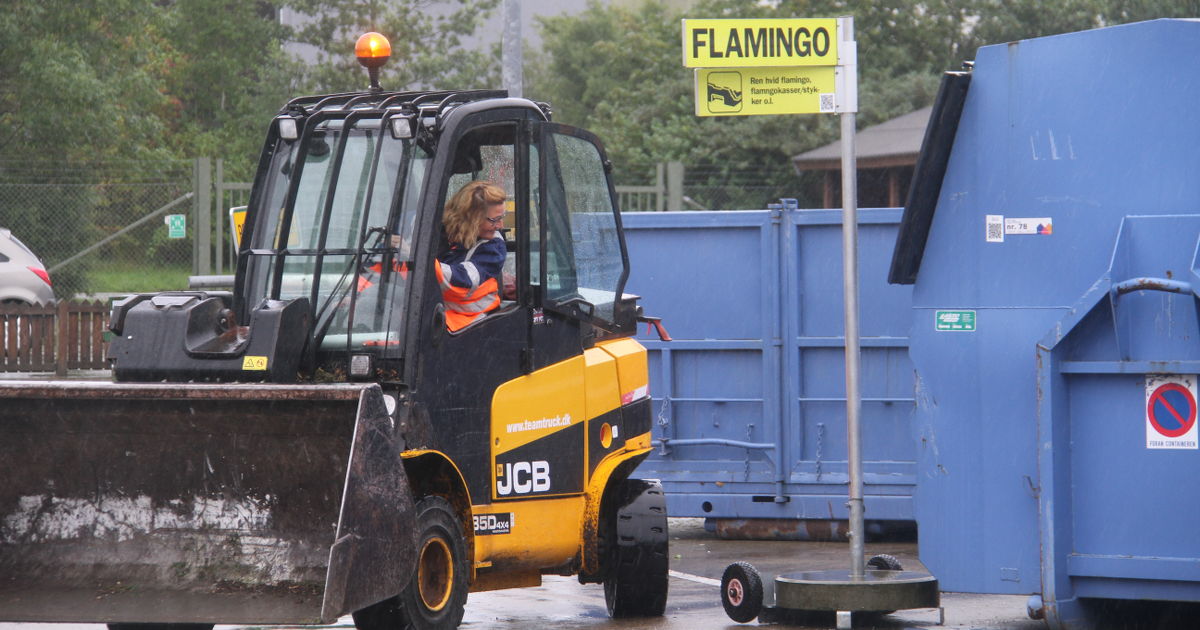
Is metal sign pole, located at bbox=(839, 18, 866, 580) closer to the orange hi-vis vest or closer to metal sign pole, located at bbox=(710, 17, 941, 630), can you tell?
metal sign pole, located at bbox=(710, 17, 941, 630)

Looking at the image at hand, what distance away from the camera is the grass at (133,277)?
898 inches

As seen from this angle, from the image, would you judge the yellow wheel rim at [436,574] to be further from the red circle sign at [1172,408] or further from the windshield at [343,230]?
the red circle sign at [1172,408]

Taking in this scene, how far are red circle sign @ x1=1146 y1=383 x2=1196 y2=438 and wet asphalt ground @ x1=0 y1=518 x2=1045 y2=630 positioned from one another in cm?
141

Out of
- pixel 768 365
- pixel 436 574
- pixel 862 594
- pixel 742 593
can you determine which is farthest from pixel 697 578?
pixel 436 574

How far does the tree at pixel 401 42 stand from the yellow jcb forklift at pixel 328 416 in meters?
29.4

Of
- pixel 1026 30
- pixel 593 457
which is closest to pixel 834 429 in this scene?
pixel 593 457

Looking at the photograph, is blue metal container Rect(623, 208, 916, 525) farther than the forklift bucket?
Yes

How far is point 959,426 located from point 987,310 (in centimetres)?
50

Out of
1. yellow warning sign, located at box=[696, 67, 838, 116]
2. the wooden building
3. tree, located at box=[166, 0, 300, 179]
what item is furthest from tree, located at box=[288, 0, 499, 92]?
yellow warning sign, located at box=[696, 67, 838, 116]

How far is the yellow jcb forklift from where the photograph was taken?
623 cm

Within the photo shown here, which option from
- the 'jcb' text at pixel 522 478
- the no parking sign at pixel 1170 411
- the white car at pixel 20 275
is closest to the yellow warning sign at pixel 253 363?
the 'jcb' text at pixel 522 478

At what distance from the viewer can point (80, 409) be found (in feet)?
21.5

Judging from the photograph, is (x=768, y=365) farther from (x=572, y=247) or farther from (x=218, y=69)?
(x=218, y=69)

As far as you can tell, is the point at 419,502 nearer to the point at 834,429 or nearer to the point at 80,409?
the point at 80,409
